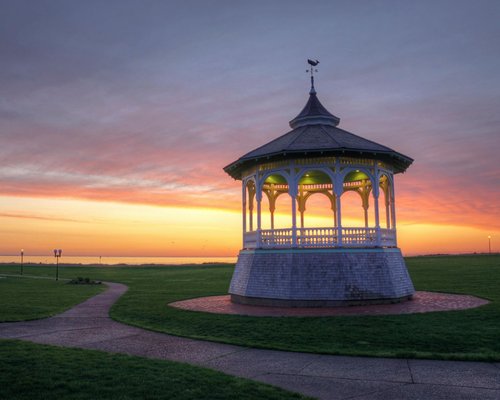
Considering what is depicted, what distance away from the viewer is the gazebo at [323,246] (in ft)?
66.5

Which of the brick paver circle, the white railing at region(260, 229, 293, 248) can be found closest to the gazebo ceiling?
the white railing at region(260, 229, 293, 248)

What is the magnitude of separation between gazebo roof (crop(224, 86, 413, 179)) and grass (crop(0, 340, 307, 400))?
13796 millimetres

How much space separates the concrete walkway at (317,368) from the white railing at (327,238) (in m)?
9.32

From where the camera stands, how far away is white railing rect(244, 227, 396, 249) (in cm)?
2133

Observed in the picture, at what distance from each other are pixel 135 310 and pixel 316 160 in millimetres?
11325

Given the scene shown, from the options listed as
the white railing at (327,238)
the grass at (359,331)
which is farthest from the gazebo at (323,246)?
the grass at (359,331)

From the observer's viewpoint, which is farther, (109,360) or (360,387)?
(109,360)

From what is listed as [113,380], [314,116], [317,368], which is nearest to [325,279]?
[314,116]

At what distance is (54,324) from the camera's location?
54.3 feet

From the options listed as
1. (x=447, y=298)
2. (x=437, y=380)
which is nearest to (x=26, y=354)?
(x=437, y=380)

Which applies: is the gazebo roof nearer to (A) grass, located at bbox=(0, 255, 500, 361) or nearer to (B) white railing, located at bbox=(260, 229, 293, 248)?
(B) white railing, located at bbox=(260, 229, 293, 248)

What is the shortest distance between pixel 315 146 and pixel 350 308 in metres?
7.86

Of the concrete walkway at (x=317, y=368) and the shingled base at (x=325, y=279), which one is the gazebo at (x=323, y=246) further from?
the concrete walkway at (x=317, y=368)

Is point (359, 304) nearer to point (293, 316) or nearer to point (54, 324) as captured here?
point (293, 316)
